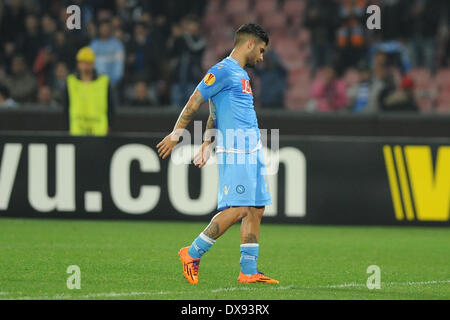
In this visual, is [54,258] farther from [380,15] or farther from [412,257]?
[380,15]

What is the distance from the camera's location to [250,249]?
25.6 ft

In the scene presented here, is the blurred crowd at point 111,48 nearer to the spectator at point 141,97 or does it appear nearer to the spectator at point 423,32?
the spectator at point 141,97

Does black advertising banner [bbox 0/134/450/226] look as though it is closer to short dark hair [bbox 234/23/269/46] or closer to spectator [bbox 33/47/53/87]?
spectator [bbox 33/47/53/87]

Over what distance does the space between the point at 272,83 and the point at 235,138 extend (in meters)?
9.13

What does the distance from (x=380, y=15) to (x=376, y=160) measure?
5.35 m

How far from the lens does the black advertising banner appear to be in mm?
12984

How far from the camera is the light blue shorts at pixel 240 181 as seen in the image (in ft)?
25.1

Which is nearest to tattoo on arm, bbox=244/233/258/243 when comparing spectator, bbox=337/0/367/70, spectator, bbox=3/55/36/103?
spectator, bbox=3/55/36/103

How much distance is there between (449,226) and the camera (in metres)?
12.9

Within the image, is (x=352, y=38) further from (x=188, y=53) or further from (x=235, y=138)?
(x=235, y=138)

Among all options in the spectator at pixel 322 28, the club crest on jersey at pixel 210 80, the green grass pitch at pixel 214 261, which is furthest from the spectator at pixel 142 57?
the club crest on jersey at pixel 210 80

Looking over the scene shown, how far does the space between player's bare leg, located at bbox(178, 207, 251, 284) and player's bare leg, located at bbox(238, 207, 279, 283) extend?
6cm

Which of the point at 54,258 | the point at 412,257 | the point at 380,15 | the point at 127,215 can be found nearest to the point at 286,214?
the point at 127,215

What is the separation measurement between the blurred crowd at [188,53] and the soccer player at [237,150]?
27.6 feet
